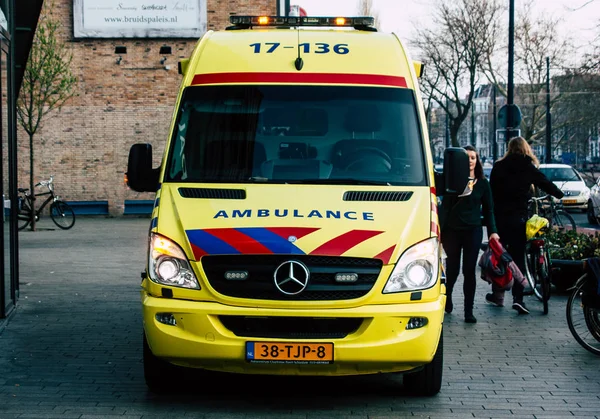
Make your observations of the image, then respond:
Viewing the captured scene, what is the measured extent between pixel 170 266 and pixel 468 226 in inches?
178

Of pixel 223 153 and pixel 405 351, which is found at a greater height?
pixel 223 153

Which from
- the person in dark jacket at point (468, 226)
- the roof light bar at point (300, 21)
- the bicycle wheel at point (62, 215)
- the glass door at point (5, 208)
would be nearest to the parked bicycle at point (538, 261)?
the person in dark jacket at point (468, 226)

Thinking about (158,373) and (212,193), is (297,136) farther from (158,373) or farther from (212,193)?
(158,373)

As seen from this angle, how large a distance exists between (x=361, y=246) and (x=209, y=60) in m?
2.11

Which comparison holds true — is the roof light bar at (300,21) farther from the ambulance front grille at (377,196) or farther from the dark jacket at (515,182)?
the dark jacket at (515,182)

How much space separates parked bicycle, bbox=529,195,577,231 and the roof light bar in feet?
18.6

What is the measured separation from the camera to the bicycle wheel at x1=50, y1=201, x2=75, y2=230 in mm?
24578

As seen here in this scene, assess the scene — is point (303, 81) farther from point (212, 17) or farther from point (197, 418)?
point (212, 17)

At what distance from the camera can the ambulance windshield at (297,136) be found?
6859 millimetres

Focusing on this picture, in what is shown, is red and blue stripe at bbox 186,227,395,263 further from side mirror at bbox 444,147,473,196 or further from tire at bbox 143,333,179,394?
side mirror at bbox 444,147,473,196

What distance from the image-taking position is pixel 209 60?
7.33m

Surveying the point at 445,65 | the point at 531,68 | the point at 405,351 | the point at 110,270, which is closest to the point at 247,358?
the point at 405,351

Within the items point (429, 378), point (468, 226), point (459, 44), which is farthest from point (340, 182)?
point (459, 44)

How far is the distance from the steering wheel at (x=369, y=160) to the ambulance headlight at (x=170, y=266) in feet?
4.63
